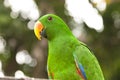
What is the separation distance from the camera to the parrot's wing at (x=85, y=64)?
496 cm

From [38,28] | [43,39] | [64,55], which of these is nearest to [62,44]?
[64,55]

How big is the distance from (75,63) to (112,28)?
5912 mm

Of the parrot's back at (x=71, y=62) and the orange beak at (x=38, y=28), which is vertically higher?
the orange beak at (x=38, y=28)

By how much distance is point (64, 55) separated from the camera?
4961 millimetres

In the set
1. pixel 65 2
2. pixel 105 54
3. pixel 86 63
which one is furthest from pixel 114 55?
pixel 86 63

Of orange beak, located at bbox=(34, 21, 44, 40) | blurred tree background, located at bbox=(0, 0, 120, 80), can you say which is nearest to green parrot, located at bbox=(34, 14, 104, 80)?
orange beak, located at bbox=(34, 21, 44, 40)

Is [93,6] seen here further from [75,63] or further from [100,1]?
[75,63]

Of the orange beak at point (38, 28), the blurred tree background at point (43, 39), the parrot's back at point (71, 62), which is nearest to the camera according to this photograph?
the parrot's back at point (71, 62)

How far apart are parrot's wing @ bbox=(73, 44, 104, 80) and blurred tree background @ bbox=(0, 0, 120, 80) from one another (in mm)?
5082

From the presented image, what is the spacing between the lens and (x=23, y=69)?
1119cm

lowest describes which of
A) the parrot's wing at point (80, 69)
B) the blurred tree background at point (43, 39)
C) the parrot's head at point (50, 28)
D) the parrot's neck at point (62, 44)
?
the blurred tree background at point (43, 39)

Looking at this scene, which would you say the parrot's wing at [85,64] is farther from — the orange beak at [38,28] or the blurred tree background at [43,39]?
the blurred tree background at [43,39]

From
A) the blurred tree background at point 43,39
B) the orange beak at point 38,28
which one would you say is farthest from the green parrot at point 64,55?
the blurred tree background at point 43,39

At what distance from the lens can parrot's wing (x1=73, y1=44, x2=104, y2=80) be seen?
4.96m
